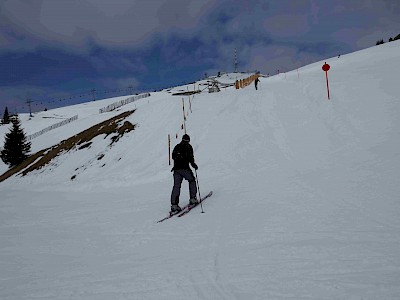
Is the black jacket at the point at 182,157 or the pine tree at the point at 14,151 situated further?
the pine tree at the point at 14,151

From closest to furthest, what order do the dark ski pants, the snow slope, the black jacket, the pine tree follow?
the snow slope → the dark ski pants → the black jacket → the pine tree

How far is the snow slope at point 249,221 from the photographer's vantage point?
4.14 meters

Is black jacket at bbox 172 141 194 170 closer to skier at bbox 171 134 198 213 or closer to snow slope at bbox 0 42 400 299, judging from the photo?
skier at bbox 171 134 198 213

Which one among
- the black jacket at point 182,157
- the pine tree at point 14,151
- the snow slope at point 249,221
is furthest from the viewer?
the pine tree at point 14,151

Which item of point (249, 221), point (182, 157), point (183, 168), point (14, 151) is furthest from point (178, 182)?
point (14, 151)

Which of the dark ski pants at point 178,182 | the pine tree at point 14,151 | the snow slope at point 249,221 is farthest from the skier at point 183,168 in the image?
the pine tree at point 14,151

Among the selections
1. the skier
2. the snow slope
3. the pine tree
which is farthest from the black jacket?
the pine tree

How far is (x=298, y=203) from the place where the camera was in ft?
25.5

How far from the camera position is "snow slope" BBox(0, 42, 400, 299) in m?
4.14

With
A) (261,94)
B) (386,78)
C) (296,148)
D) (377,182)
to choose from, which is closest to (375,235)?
(377,182)

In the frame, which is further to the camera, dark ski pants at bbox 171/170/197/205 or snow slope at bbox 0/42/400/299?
dark ski pants at bbox 171/170/197/205

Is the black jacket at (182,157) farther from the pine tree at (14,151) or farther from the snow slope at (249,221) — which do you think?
the pine tree at (14,151)

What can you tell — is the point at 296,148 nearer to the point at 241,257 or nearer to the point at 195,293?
the point at 241,257

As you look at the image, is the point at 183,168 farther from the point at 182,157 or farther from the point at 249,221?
the point at 249,221
